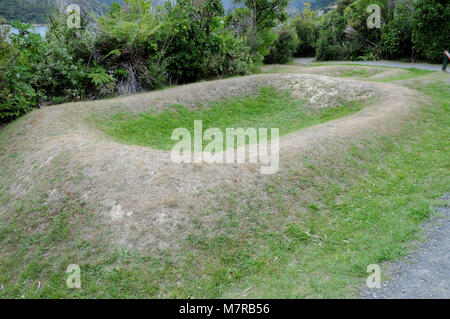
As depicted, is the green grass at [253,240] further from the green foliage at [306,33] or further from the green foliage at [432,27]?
the green foliage at [306,33]

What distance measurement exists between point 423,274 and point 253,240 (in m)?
2.14

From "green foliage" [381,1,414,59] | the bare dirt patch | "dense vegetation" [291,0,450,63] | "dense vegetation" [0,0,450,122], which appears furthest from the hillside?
"green foliage" [381,1,414,59]

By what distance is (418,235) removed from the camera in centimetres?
440

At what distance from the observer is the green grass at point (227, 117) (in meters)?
8.30

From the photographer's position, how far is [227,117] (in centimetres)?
1002

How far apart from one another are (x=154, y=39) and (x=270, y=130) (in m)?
6.22

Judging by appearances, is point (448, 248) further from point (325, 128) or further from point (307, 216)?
point (325, 128)

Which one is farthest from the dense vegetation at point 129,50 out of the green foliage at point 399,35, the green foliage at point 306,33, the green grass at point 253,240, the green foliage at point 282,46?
the green foliage at point 306,33

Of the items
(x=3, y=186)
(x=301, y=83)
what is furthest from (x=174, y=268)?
(x=301, y=83)

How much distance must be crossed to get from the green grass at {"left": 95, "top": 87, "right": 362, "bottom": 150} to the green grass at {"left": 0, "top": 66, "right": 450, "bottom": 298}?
2743 mm

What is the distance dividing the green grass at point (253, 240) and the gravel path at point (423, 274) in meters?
0.18

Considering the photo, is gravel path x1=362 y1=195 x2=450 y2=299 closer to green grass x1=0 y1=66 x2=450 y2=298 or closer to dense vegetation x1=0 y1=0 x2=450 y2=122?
green grass x1=0 y1=66 x2=450 y2=298

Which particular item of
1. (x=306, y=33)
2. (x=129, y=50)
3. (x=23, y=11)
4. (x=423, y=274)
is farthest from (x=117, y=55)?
(x=306, y=33)

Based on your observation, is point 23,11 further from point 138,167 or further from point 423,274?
point 423,274
